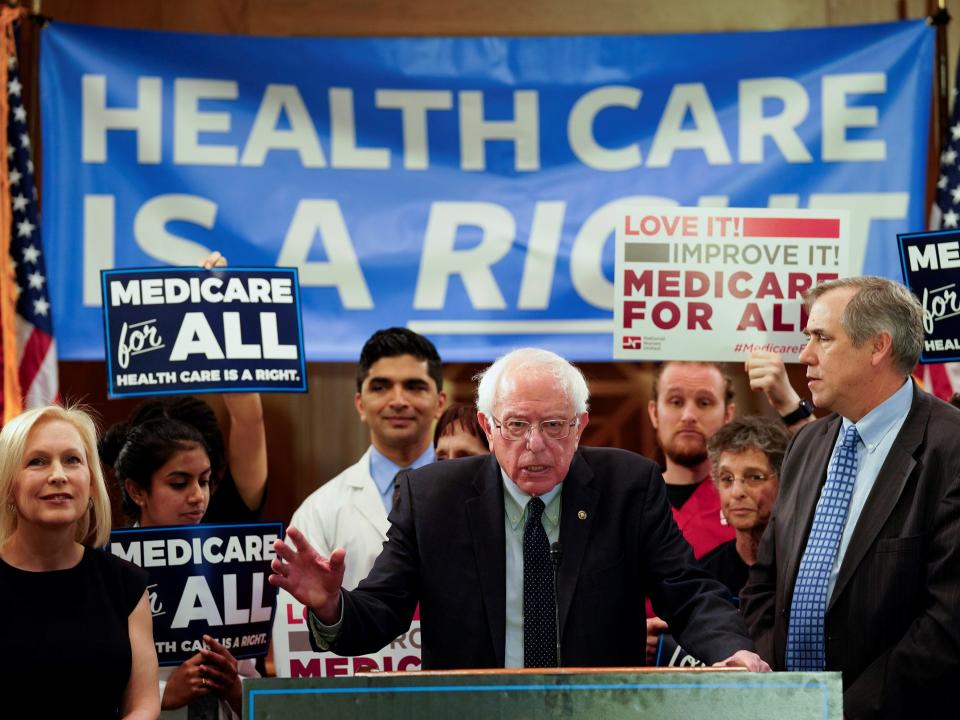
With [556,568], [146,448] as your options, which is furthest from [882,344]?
[146,448]

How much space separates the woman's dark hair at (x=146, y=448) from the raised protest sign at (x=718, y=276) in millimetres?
1292

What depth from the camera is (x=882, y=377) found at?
2928mm

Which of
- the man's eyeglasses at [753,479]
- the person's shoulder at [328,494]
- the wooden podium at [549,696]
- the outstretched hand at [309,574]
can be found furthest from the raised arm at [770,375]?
the wooden podium at [549,696]

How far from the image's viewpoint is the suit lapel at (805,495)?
2.92m

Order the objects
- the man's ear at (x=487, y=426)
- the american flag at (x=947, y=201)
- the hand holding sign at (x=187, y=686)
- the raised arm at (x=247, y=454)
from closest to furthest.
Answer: the man's ear at (x=487, y=426), the hand holding sign at (x=187, y=686), the raised arm at (x=247, y=454), the american flag at (x=947, y=201)

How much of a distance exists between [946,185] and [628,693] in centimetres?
354

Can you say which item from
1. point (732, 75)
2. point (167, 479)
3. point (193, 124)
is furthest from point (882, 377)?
point (193, 124)

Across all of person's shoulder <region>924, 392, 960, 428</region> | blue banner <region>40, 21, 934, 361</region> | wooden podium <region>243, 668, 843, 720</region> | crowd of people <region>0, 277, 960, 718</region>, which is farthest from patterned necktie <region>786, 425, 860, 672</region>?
blue banner <region>40, 21, 934, 361</region>

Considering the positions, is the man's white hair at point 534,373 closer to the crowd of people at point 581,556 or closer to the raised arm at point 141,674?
the crowd of people at point 581,556

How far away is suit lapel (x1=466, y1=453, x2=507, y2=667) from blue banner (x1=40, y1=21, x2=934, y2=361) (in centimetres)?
203

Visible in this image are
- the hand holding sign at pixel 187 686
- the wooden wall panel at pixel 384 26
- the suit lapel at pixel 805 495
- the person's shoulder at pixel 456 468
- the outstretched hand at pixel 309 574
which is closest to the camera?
the outstretched hand at pixel 309 574

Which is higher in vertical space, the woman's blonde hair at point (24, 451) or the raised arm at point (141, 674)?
the woman's blonde hair at point (24, 451)

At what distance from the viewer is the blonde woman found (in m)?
2.68

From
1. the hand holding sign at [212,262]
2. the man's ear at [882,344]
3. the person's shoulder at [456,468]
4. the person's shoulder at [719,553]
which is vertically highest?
the hand holding sign at [212,262]
